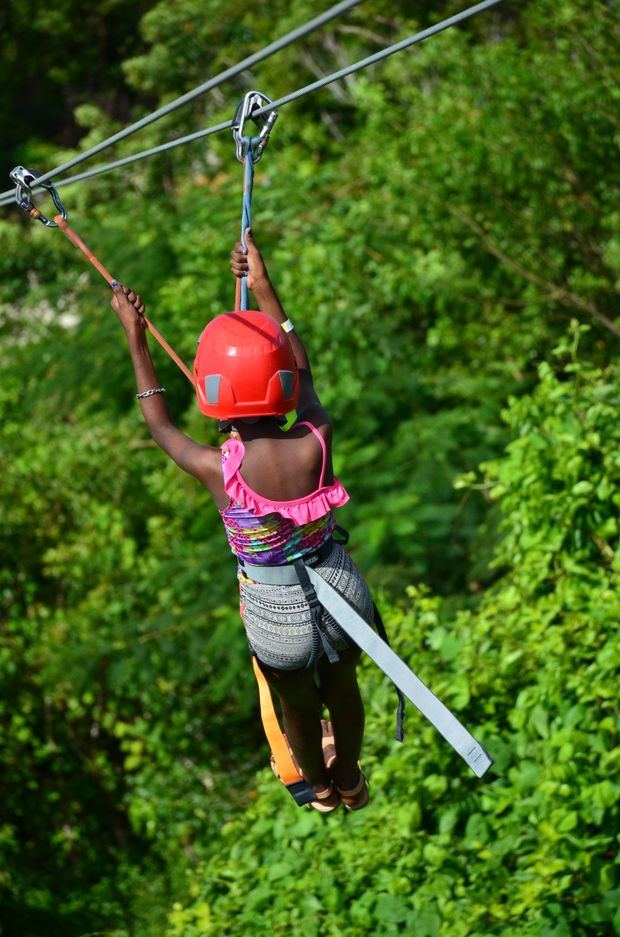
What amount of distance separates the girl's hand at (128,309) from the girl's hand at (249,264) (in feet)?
0.96

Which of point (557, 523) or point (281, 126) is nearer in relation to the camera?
point (557, 523)

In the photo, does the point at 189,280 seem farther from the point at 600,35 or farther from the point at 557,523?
the point at 557,523

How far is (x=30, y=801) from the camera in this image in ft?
33.7

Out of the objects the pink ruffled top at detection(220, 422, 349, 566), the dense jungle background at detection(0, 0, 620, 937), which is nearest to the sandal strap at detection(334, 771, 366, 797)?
the pink ruffled top at detection(220, 422, 349, 566)

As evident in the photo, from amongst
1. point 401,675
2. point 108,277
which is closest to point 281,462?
point 401,675

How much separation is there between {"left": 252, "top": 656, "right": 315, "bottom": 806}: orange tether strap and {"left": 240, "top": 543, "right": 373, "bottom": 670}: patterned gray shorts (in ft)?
0.99

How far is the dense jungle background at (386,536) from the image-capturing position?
5.25 meters

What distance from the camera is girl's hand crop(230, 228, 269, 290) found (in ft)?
11.1

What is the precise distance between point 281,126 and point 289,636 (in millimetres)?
11823

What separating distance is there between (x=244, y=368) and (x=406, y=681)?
0.90 meters

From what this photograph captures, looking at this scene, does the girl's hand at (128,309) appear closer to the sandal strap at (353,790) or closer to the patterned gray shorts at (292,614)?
the patterned gray shorts at (292,614)

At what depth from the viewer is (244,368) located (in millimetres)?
2896

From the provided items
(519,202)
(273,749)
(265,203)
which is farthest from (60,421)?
(273,749)

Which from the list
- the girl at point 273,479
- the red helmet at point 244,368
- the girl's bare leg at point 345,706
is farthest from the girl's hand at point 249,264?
the girl's bare leg at point 345,706
